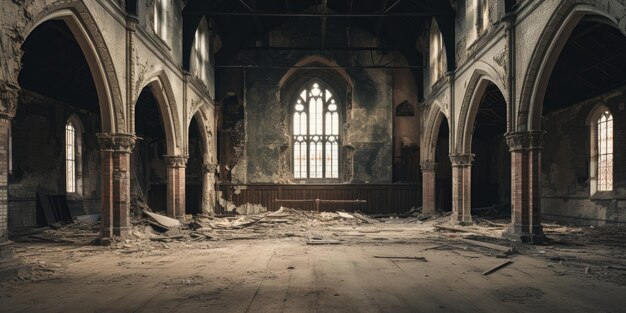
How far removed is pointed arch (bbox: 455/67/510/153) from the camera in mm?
15454

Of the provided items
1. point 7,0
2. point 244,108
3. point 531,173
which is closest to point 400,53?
point 244,108

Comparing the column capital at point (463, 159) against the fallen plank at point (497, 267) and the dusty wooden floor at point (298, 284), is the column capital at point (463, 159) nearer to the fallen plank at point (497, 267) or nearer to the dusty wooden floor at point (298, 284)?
the dusty wooden floor at point (298, 284)

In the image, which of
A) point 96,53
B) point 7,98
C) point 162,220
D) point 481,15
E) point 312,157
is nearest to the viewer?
point 7,98

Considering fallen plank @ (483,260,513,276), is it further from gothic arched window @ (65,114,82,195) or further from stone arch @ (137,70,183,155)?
gothic arched window @ (65,114,82,195)

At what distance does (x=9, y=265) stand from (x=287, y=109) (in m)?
20.2

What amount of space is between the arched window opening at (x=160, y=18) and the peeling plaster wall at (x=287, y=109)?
9.77m

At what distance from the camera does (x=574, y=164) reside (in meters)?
19.7

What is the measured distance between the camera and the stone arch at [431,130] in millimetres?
23344

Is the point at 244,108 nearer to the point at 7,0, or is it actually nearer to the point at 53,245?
the point at 53,245

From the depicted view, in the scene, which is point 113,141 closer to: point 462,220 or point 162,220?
point 162,220

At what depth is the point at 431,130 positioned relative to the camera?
2428 cm

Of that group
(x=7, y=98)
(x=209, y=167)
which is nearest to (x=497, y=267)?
(x=7, y=98)

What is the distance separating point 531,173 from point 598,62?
5913 mm

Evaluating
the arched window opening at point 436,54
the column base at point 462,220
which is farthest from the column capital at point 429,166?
the column base at point 462,220
